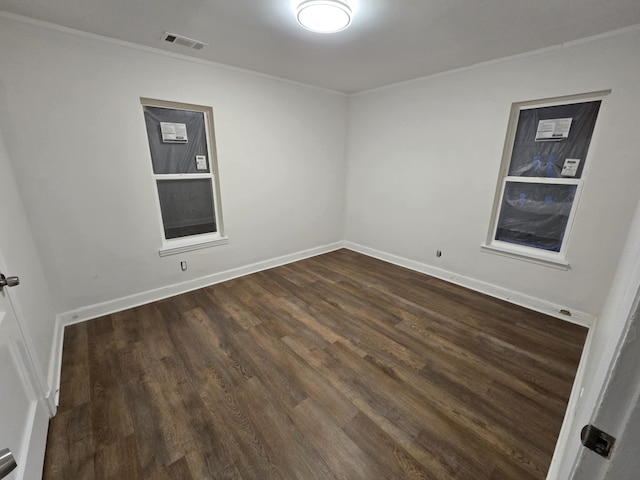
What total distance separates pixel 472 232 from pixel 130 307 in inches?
153

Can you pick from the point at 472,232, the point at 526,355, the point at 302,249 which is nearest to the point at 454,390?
the point at 526,355

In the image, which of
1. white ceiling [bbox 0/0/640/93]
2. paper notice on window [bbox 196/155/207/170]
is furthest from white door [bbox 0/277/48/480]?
paper notice on window [bbox 196/155/207/170]

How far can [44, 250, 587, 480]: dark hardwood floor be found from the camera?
1.42m

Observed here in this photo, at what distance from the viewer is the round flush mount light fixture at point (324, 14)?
1.72 meters

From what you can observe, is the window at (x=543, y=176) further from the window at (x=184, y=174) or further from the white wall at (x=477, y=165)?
the window at (x=184, y=174)

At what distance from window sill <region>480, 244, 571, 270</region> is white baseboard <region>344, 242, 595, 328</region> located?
1.27 feet

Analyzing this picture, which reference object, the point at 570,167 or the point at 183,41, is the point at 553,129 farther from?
the point at 183,41

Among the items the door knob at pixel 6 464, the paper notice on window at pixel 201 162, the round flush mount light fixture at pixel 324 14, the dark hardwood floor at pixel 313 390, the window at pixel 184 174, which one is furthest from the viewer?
the paper notice on window at pixel 201 162

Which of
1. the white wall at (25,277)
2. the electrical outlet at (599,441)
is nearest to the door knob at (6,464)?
the white wall at (25,277)

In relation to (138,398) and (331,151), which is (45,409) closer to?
(138,398)

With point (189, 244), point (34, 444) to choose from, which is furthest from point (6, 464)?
point (189, 244)

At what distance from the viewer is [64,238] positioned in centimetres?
242

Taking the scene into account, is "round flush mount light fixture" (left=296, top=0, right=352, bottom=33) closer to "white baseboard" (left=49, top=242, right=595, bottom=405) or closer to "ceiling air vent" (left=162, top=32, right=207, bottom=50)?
"ceiling air vent" (left=162, top=32, right=207, bottom=50)

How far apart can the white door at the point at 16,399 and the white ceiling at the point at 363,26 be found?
200cm
